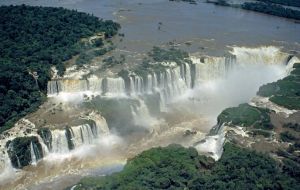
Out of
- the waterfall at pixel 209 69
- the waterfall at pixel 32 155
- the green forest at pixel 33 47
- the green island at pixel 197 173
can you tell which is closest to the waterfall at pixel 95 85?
the green forest at pixel 33 47

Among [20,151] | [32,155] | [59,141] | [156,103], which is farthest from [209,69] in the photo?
[20,151]

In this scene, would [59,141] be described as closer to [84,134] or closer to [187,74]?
[84,134]

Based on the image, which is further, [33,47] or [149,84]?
[33,47]

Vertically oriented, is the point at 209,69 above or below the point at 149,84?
above

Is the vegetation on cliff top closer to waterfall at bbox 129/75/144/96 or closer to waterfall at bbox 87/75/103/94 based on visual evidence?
waterfall at bbox 129/75/144/96

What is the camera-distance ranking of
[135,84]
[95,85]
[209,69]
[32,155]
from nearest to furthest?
1. [32,155]
2. [95,85]
3. [135,84]
4. [209,69]

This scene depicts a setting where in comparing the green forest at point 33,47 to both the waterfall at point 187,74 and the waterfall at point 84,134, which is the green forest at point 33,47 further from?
the waterfall at point 187,74
